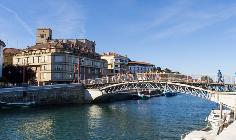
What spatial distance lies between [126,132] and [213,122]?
32.5 feet

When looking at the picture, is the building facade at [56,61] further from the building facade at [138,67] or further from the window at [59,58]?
the building facade at [138,67]

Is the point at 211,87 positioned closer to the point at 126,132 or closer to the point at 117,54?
the point at 126,132

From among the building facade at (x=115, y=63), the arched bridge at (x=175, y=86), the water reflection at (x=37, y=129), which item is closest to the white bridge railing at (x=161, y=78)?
the arched bridge at (x=175, y=86)

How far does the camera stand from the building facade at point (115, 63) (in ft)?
499

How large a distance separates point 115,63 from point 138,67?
2320 centimetres

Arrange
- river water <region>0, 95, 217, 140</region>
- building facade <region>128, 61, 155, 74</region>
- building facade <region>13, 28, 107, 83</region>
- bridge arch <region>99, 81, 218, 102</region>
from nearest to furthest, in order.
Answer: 1. river water <region>0, 95, 217, 140</region>
2. bridge arch <region>99, 81, 218, 102</region>
3. building facade <region>13, 28, 107, 83</region>
4. building facade <region>128, 61, 155, 74</region>

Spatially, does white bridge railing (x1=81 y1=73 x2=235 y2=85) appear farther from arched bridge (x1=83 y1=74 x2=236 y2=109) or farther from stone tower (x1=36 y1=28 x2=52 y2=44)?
stone tower (x1=36 y1=28 x2=52 y2=44)

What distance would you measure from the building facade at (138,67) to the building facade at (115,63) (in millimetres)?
7975

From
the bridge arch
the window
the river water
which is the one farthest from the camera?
the window

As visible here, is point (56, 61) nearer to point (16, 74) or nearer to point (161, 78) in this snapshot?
point (16, 74)

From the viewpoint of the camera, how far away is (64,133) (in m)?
43.8

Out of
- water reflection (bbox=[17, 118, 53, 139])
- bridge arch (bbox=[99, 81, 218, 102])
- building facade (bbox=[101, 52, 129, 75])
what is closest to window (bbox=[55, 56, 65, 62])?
bridge arch (bbox=[99, 81, 218, 102])

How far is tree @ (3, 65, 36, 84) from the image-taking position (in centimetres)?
9362

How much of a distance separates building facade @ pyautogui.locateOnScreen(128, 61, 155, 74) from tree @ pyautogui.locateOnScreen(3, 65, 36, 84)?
73.8 m
